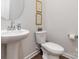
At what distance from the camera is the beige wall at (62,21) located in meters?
2.05

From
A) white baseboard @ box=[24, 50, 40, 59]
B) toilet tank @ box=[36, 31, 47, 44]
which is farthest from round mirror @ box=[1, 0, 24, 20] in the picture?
white baseboard @ box=[24, 50, 40, 59]

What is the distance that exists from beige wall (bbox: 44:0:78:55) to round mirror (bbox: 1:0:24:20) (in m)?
0.93

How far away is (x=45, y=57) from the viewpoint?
6.82 ft

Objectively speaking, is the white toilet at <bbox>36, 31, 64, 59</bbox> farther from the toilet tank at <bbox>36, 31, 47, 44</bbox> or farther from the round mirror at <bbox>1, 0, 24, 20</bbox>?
the round mirror at <bbox>1, 0, 24, 20</bbox>

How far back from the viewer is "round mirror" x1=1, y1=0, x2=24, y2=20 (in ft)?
4.78

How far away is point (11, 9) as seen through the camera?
161 centimetres

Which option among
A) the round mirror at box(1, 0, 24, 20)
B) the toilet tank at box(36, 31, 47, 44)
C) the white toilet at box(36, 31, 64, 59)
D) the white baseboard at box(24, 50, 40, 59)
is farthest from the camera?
the toilet tank at box(36, 31, 47, 44)

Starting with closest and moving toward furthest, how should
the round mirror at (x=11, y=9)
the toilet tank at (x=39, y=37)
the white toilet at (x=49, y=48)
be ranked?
the round mirror at (x=11, y=9) < the white toilet at (x=49, y=48) < the toilet tank at (x=39, y=37)

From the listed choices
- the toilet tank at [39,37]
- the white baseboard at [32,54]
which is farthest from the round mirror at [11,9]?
the white baseboard at [32,54]

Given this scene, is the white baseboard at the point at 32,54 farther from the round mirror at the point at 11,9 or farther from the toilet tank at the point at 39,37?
the round mirror at the point at 11,9

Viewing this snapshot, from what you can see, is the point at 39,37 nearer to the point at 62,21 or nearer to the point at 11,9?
the point at 62,21

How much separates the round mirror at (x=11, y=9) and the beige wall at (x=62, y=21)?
932mm

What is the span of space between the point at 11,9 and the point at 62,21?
125 cm

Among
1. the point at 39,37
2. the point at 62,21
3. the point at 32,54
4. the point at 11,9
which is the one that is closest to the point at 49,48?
the point at 39,37
